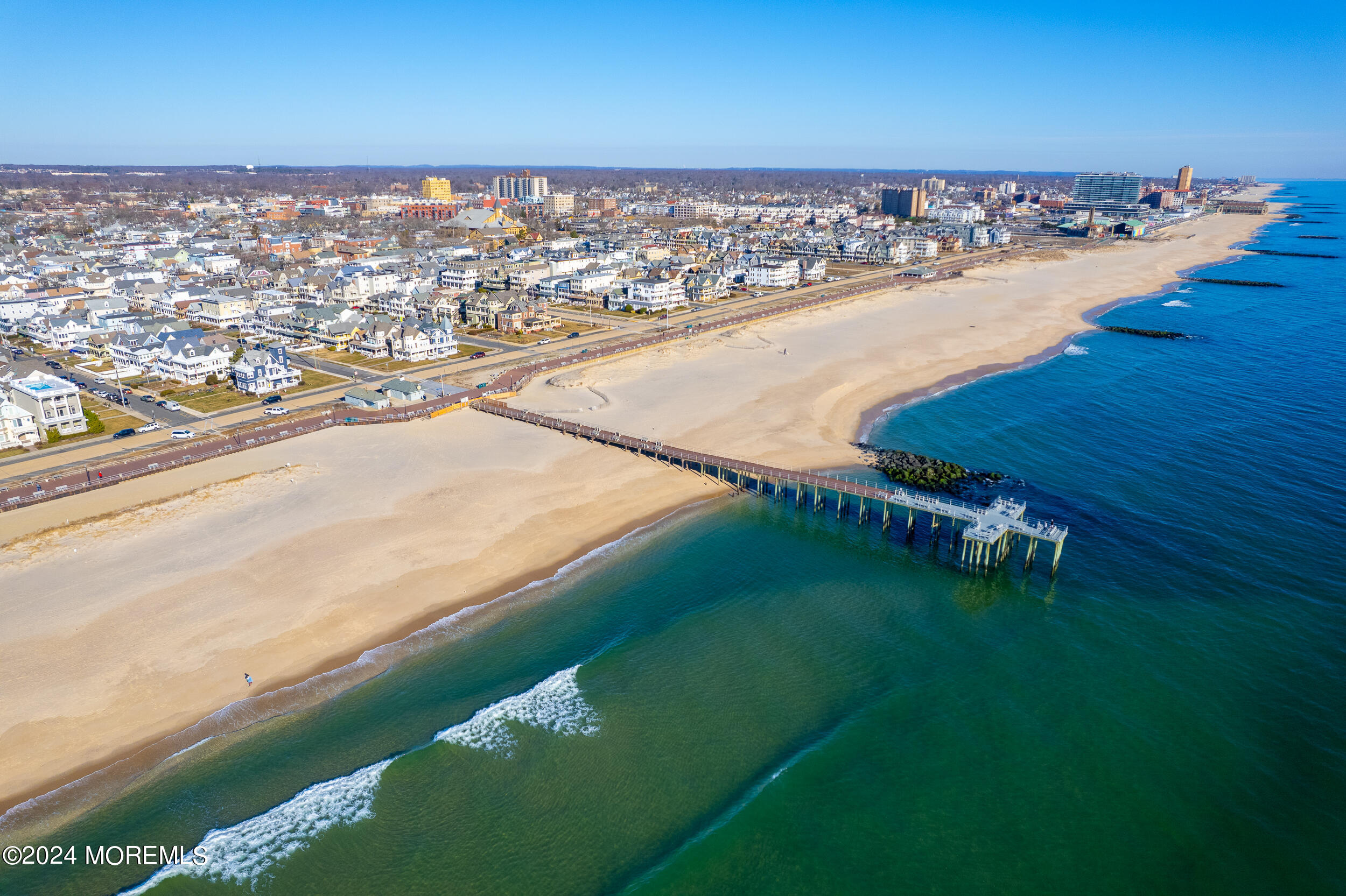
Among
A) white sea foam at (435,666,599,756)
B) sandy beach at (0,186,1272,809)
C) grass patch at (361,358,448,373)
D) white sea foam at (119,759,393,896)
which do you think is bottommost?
white sea foam at (119,759,393,896)

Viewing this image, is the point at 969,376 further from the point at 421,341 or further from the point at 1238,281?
the point at 1238,281

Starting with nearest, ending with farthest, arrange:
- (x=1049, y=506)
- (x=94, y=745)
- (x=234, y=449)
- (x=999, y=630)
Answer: (x=94, y=745)
(x=999, y=630)
(x=1049, y=506)
(x=234, y=449)

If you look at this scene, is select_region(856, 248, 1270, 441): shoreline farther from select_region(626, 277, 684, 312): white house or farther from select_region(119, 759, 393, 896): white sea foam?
select_region(626, 277, 684, 312): white house

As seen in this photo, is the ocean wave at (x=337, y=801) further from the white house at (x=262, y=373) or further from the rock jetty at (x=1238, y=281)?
the rock jetty at (x=1238, y=281)

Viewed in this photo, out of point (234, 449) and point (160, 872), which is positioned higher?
point (234, 449)

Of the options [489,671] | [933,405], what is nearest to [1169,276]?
[933,405]

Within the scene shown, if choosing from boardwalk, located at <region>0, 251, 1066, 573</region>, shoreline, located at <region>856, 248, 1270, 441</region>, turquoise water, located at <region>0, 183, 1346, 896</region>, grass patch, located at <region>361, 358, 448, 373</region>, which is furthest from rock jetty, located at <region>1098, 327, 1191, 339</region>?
grass patch, located at <region>361, 358, 448, 373</region>

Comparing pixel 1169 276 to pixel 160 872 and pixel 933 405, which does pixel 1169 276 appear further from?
pixel 160 872
